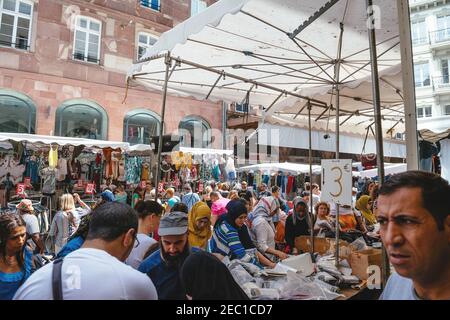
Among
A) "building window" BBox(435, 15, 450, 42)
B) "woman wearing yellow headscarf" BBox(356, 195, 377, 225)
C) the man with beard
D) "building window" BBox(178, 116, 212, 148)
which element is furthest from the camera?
"building window" BBox(178, 116, 212, 148)

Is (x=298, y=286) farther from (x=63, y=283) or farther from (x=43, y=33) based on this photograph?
(x=43, y=33)

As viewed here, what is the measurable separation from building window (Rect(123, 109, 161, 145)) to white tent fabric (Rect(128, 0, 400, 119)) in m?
10.7

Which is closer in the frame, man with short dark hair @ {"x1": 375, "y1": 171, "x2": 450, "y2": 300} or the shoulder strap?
man with short dark hair @ {"x1": 375, "y1": 171, "x2": 450, "y2": 300}

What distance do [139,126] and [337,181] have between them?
549 inches

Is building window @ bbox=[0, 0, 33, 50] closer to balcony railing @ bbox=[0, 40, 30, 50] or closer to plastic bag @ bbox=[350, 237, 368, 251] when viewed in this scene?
balcony railing @ bbox=[0, 40, 30, 50]

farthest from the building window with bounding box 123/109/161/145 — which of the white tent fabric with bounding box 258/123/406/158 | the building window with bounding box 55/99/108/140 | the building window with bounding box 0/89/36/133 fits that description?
the white tent fabric with bounding box 258/123/406/158

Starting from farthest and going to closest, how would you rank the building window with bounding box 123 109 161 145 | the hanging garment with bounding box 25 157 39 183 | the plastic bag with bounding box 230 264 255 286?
the building window with bounding box 123 109 161 145
the hanging garment with bounding box 25 157 39 183
the plastic bag with bounding box 230 264 255 286

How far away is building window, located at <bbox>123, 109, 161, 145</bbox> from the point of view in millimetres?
15320

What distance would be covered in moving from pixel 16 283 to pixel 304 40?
148 inches

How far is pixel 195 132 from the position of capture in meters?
17.8

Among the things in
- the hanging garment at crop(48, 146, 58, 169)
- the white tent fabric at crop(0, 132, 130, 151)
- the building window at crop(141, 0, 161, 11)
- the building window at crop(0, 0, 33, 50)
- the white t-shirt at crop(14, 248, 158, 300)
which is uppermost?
the building window at crop(141, 0, 161, 11)

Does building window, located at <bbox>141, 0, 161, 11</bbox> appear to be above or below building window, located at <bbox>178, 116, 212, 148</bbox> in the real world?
above

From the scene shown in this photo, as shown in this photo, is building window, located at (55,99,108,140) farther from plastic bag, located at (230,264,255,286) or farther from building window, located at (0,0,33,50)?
plastic bag, located at (230,264,255,286)

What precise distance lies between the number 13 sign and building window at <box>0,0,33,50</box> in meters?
14.7
